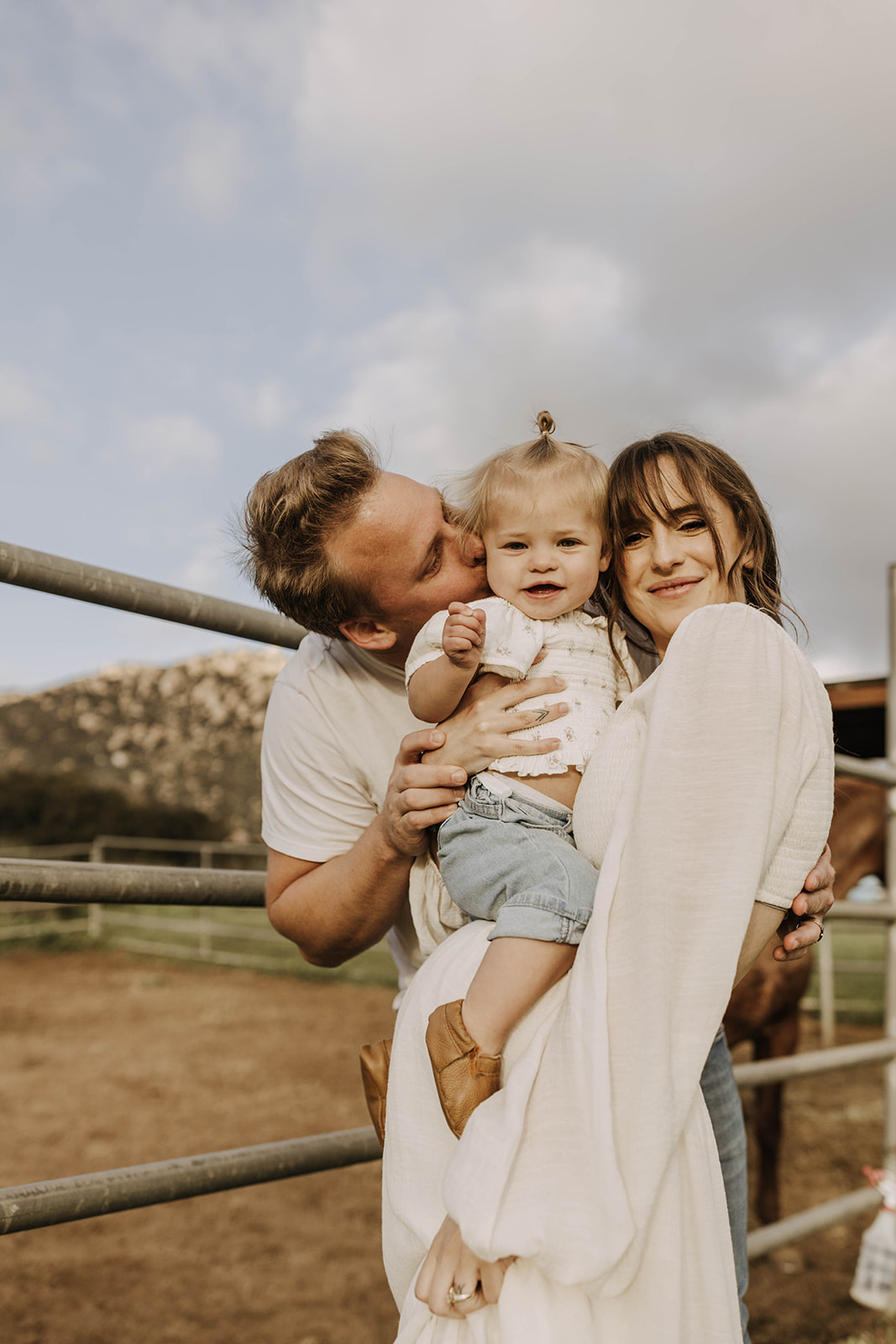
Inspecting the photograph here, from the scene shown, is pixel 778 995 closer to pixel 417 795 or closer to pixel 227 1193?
pixel 227 1193

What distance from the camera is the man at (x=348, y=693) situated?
4.25 feet

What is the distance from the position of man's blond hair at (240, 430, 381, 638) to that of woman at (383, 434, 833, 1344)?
0.53 metres

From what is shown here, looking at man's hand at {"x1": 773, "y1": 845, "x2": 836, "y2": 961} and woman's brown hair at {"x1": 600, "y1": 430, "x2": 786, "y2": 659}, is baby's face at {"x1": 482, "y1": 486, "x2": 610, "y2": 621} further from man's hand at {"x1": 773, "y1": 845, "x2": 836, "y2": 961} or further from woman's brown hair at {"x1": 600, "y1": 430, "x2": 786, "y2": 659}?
man's hand at {"x1": 773, "y1": 845, "x2": 836, "y2": 961}

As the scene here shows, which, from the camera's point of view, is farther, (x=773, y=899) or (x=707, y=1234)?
(x=773, y=899)

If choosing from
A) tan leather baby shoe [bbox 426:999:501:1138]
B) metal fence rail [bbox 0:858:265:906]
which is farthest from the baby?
metal fence rail [bbox 0:858:265:906]

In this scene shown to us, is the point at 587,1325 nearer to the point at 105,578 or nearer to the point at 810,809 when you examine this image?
the point at 810,809

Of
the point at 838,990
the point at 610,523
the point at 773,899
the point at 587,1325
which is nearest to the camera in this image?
the point at 587,1325

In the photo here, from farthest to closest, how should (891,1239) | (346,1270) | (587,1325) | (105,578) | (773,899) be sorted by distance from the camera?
(346,1270)
(891,1239)
(105,578)
(773,899)
(587,1325)

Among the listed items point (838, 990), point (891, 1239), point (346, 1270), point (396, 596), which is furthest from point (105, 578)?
point (838, 990)

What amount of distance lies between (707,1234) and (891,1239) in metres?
2.17

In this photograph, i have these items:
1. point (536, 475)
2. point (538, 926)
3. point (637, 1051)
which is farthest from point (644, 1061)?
point (536, 475)

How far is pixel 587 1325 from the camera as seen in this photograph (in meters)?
0.82

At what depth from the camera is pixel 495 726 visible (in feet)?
3.82

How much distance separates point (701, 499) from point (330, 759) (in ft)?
2.12
